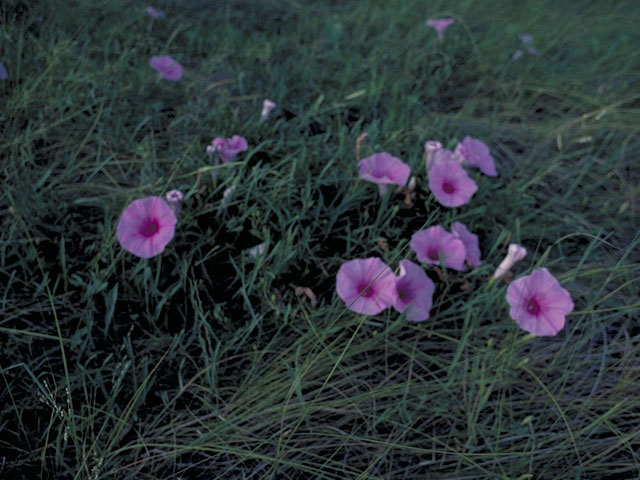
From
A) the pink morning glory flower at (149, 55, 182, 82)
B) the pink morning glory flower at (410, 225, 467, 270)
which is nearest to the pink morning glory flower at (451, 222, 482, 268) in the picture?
the pink morning glory flower at (410, 225, 467, 270)

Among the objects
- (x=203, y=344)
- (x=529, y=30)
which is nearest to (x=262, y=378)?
(x=203, y=344)

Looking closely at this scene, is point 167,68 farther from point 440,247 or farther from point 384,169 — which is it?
point 440,247

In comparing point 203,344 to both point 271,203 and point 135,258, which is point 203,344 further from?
point 271,203

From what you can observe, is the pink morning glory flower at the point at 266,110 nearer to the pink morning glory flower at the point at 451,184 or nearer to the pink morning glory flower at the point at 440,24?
the pink morning glory flower at the point at 451,184

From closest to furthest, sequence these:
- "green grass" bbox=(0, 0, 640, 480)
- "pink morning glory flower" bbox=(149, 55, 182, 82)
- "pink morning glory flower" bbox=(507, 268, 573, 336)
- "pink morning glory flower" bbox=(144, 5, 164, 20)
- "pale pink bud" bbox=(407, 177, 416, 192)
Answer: "green grass" bbox=(0, 0, 640, 480) < "pink morning glory flower" bbox=(507, 268, 573, 336) < "pale pink bud" bbox=(407, 177, 416, 192) < "pink morning glory flower" bbox=(149, 55, 182, 82) < "pink morning glory flower" bbox=(144, 5, 164, 20)

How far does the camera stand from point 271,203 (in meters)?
1.52

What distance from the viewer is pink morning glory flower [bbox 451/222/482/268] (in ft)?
4.82

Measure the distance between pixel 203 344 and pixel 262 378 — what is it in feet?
0.58

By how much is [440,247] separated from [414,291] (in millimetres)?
180

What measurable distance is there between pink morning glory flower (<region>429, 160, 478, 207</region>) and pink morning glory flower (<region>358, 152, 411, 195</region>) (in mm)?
87

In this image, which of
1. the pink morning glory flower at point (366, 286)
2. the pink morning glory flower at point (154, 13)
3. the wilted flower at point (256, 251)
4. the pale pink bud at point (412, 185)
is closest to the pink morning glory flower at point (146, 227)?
the wilted flower at point (256, 251)

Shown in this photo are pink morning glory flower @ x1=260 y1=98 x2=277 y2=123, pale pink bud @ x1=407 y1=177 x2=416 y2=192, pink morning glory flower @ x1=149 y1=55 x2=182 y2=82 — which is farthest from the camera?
pink morning glory flower @ x1=149 y1=55 x2=182 y2=82

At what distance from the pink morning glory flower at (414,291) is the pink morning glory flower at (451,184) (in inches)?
12.5

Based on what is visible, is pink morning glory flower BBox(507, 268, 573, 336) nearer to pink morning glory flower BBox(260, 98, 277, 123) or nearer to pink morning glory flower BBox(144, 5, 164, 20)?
pink morning glory flower BBox(260, 98, 277, 123)
